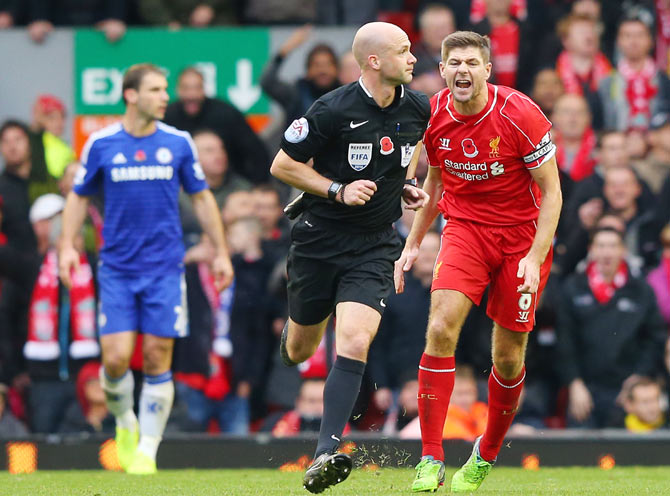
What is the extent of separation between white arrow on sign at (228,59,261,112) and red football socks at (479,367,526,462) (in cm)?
568

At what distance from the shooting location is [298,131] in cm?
729

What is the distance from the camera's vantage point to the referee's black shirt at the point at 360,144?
24.0ft

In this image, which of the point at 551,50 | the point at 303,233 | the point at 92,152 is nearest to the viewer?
the point at 303,233

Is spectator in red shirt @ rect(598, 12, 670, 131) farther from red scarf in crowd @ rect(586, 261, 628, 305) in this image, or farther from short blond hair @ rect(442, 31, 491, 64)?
short blond hair @ rect(442, 31, 491, 64)

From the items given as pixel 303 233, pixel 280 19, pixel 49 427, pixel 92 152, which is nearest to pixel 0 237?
pixel 49 427

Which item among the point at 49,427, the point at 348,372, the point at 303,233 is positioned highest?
the point at 303,233

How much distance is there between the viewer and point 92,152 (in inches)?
372

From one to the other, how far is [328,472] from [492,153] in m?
2.07

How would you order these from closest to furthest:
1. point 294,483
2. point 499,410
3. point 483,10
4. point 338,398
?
point 338,398 < point 499,410 < point 294,483 < point 483,10

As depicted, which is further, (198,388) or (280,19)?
(280,19)

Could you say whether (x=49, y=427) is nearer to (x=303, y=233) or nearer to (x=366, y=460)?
(x=366, y=460)

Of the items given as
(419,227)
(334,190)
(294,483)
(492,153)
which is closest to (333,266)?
(334,190)

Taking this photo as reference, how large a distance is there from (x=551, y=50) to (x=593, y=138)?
1097 millimetres

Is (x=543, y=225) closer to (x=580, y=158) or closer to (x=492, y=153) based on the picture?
(x=492, y=153)
